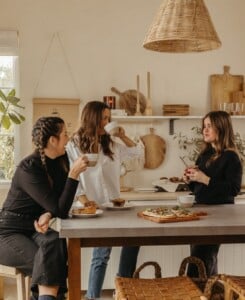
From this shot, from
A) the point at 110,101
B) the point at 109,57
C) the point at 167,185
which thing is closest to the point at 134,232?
the point at 167,185

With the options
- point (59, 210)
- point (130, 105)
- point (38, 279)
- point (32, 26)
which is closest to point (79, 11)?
point (32, 26)

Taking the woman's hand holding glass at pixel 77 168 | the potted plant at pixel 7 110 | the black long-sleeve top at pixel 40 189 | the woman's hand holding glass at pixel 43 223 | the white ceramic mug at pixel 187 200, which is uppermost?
the potted plant at pixel 7 110

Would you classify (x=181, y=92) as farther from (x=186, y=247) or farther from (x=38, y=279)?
(x=38, y=279)

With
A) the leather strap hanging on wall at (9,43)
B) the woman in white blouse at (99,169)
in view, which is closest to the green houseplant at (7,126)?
the leather strap hanging on wall at (9,43)

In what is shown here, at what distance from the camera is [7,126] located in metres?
4.11

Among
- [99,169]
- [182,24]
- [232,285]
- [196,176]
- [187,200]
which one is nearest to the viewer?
[232,285]

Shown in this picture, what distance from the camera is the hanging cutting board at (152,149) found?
4539mm

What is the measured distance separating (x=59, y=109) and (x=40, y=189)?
1.87 m

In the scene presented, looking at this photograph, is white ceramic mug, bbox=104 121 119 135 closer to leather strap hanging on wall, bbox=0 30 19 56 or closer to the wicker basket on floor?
the wicker basket on floor

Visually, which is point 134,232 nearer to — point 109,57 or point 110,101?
point 110,101

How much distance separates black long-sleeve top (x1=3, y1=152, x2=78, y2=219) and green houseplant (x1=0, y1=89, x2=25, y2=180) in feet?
4.59

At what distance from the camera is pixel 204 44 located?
→ 283 cm

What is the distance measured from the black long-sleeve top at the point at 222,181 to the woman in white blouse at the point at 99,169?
1.83 ft

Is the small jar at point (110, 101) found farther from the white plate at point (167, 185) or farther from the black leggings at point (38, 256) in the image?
the black leggings at point (38, 256)
